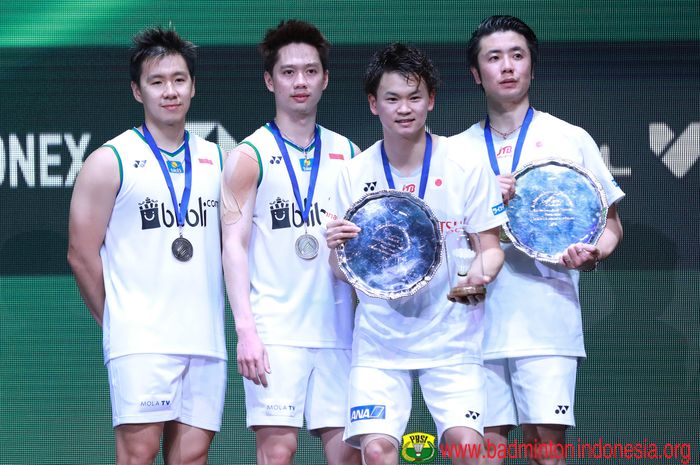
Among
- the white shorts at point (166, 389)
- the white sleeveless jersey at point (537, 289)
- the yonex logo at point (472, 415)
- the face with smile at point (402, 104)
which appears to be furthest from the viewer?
the white sleeveless jersey at point (537, 289)

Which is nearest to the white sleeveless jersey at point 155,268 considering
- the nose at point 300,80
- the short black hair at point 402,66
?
the nose at point 300,80

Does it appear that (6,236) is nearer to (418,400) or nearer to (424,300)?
(418,400)

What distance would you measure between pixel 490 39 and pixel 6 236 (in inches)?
106

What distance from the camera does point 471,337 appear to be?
11.9 feet

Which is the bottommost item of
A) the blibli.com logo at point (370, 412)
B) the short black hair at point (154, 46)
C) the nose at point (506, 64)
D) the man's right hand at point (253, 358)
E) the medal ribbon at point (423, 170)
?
the blibli.com logo at point (370, 412)

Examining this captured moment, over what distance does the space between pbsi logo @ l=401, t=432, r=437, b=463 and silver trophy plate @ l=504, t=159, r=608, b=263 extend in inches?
63.0

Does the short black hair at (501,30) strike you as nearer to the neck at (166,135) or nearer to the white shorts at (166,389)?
the neck at (166,135)

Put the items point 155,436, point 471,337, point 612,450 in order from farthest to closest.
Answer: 1. point 612,450
2. point 155,436
3. point 471,337

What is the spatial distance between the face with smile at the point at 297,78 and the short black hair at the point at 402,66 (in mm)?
297

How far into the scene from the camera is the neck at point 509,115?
13.4 ft

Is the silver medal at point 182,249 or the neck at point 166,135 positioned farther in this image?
the neck at point 166,135

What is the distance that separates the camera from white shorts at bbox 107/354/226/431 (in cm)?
382

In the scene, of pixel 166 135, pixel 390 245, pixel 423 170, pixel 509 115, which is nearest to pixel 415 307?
pixel 390 245

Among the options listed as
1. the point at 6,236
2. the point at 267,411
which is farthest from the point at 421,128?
the point at 6,236
